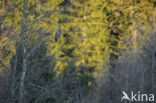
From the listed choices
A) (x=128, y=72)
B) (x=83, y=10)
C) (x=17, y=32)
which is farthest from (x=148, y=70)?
(x=17, y=32)

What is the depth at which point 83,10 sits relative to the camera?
44.4ft

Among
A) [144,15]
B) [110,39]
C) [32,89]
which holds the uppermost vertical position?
[144,15]

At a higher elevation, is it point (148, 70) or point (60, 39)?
point (60, 39)

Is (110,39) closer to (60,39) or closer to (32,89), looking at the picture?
(60,39)

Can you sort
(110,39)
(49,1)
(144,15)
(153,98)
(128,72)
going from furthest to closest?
(110,39), (144,15), (128,72), (153,98), (49,1)

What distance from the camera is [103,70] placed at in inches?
471

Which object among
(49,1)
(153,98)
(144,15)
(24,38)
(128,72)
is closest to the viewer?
(24,38)

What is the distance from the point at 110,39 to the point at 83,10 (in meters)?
2.60

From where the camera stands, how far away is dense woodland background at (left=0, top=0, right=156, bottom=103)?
317 inches

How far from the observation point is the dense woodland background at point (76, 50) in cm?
806

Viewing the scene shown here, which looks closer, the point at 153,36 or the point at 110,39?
the point at 153,36

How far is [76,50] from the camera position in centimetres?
1301

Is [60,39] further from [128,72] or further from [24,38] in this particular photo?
[128,72]

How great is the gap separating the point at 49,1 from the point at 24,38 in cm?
207
